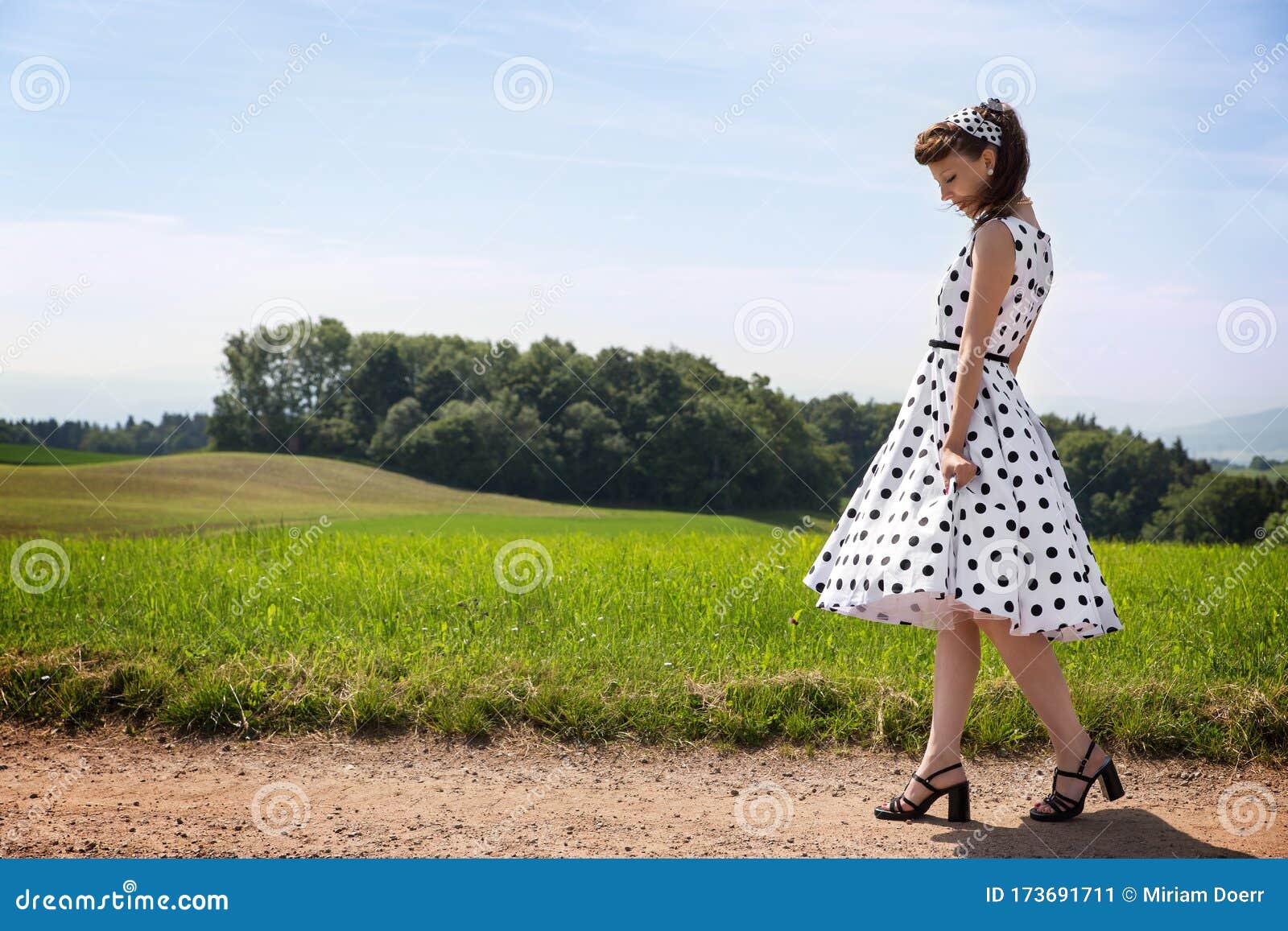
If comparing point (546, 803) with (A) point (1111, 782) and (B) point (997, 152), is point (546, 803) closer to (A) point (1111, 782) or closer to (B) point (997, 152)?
(A) point (1111, 782)

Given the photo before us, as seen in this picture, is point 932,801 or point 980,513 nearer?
point 980,513

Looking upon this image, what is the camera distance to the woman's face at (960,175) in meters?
3.01

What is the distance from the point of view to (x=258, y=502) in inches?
443

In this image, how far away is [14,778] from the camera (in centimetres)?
365

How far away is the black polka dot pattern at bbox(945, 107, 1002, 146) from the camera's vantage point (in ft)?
9.78

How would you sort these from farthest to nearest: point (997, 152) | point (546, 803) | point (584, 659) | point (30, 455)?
1. point (30, 455)
2. point (584, 659)
3. point (546, 803)
4. point (997, 152)

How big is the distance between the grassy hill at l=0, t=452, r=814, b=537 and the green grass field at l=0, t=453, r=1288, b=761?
1.87 m

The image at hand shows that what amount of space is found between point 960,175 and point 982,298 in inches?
17.4

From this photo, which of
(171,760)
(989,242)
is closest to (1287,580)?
(989,242)

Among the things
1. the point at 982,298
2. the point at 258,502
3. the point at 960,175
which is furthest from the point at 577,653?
the point at 258,502

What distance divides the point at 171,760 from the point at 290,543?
3.55 m

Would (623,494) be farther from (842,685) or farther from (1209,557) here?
Answer: (842,685)

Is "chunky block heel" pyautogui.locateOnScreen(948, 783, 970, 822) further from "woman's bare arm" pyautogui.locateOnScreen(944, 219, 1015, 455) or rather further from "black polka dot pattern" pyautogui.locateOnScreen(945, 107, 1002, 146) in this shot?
"black polka dot pattern" pyautogui.locateOnScreen(945, 107, 1002, 146)

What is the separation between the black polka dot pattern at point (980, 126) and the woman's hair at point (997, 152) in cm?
1
